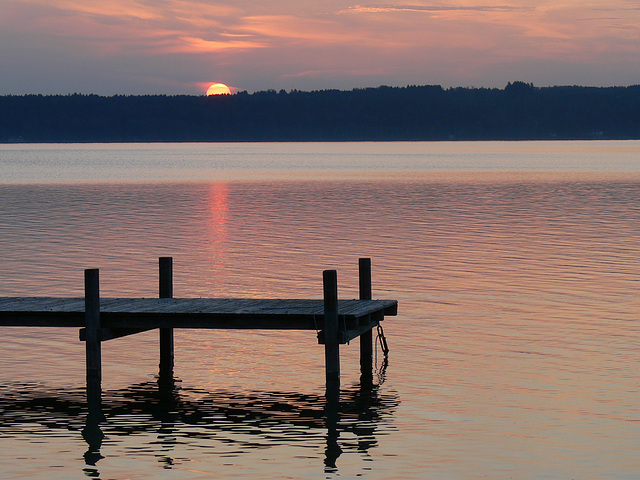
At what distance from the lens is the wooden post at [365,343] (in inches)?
781

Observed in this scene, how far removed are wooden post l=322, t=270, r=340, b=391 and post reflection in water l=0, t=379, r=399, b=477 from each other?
0.95 feet

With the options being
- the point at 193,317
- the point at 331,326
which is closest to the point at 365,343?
the point at 331,326

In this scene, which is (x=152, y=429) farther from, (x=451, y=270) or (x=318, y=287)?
(x=451, y=270)

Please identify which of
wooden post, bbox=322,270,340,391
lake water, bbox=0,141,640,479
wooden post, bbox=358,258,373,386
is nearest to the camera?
lake water, bbox=0,141,640,479

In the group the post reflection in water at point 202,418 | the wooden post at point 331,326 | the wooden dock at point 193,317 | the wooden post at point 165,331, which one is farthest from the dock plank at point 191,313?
the wooden post at point 165,331

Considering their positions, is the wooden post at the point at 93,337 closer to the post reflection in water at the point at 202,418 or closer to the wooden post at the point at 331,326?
the post reflection in water at the point at 202,418

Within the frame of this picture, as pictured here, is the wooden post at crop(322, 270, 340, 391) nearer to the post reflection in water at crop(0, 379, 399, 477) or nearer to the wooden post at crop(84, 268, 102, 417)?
the post reflection in water at crop(0, 379, 399, 477)

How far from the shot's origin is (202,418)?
1686cm

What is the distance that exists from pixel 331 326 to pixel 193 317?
7.80 feet

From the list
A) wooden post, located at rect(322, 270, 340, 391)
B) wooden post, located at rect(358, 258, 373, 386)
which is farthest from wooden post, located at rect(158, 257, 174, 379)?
wooden post, located at rect(322, 270, 340, 391)

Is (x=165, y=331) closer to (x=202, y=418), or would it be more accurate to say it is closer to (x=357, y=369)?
(x=357, y=369)

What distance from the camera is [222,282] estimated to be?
31.8 metres

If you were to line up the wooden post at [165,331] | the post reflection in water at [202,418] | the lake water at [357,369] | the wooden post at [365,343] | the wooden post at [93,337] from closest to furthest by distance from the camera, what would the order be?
the lake water at [357,369], the post reflection in water at [202,418], the wooden post at [93,337], the wooden post at [365,343], the wooden post at [165,331]

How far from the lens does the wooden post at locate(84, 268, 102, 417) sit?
17.5 m
